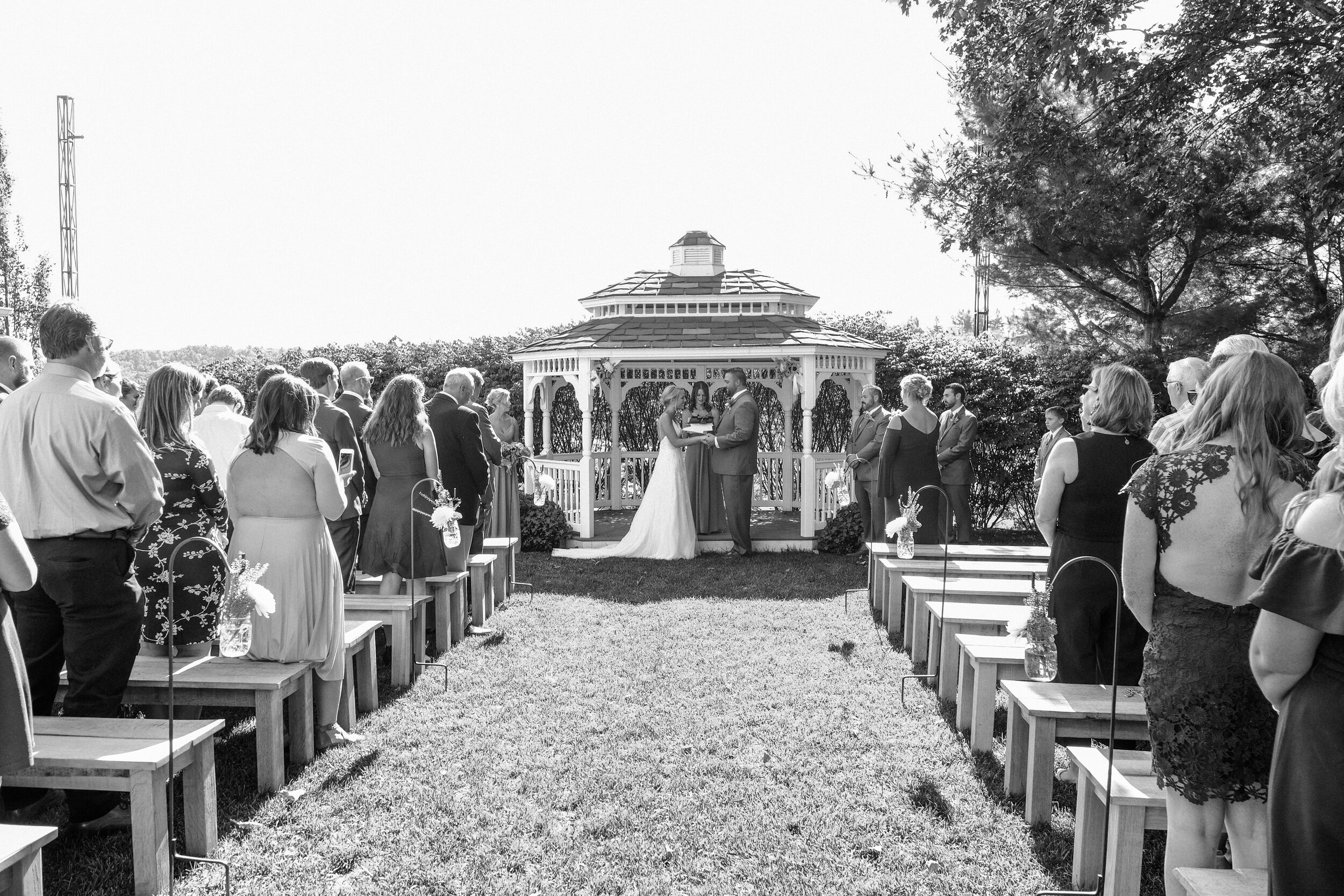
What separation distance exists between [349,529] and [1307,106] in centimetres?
952

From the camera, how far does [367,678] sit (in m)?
6.39

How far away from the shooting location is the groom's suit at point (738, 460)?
12469mm

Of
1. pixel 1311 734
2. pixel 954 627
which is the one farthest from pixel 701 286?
pixel 1311 734

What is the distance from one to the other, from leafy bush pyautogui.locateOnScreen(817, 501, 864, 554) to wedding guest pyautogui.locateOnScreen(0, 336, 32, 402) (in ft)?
32.1

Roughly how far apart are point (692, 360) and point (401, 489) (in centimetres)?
902

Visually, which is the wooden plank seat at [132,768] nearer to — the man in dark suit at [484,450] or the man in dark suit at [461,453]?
the man in dark suit at [461,453]

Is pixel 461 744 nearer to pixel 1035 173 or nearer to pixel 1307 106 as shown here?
pixel 1035 173

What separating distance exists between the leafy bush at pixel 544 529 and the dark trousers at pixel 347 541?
16.8ft

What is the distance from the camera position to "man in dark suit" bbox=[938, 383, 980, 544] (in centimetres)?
1119

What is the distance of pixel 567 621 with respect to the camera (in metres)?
9.16

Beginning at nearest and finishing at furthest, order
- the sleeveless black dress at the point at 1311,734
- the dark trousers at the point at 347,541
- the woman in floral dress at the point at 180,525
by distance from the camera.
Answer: the sleeveless black dress at the point at 1311,734 < the woman in floral dress at the point at 180,525 < the dark trousers at the point at 347,541

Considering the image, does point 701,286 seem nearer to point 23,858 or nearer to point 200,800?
point 200,800

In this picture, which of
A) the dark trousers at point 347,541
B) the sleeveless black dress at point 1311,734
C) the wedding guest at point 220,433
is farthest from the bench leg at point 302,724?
the sleeveless black dress at point 1311,734

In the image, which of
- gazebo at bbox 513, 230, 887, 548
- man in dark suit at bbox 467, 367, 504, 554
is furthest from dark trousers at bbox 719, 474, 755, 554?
man in dark suit at bbox 467, 367, 504, 554
